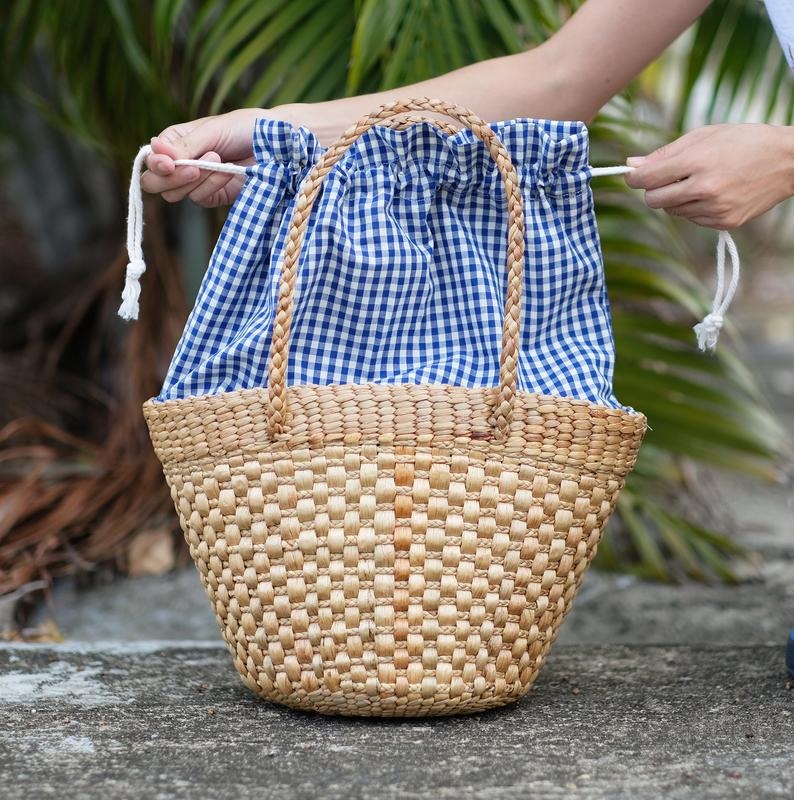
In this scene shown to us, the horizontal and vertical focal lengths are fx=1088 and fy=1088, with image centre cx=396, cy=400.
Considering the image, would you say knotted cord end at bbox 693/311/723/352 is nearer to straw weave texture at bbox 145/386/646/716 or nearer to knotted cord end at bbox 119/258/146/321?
straw weave texture at bbox 145/386/646/716

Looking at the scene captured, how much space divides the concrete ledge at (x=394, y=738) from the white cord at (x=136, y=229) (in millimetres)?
412

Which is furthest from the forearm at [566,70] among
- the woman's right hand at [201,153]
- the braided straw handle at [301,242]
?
the braided straw handle at [301,242]

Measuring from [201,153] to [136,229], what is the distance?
0.11 metres

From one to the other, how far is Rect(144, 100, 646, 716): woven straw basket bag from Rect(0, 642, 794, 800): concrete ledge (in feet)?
0.22

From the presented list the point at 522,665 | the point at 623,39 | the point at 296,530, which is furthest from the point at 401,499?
the point at 623,39

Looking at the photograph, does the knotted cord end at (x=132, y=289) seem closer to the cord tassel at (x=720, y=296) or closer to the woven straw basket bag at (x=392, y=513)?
the woven straw basket bag at (x=392, y=513)

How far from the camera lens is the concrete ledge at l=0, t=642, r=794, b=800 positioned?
888 millimetres

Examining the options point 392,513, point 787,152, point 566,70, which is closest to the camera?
point 392,513

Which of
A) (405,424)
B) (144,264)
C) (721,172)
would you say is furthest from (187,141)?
(721,172)

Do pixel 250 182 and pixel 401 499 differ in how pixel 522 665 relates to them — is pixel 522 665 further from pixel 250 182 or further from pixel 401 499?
pixel 250 182

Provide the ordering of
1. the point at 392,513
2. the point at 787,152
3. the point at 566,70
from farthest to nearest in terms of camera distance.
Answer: the point at 566,70 < the point at 787,152 < the point at 392,513

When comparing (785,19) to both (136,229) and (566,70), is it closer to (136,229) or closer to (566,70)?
(566,70)

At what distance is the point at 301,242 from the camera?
3.42 ft

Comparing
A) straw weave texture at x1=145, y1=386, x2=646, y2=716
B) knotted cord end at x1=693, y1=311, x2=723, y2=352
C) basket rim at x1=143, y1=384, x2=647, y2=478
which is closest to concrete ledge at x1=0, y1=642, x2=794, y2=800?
straw weave texture at x1=145, y1=386, x2=646, y2=716
